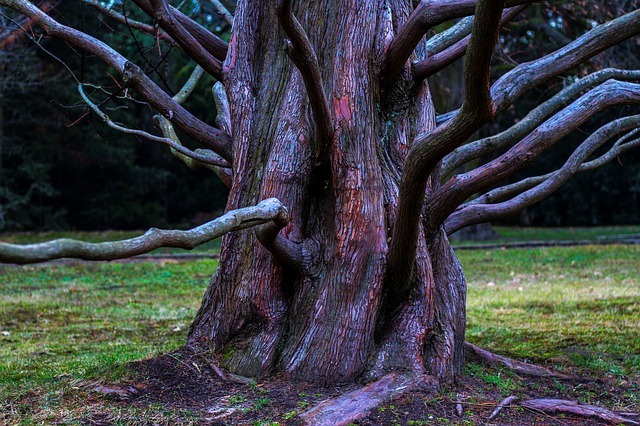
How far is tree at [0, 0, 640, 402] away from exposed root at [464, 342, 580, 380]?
0.45m

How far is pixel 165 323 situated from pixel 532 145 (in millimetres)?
4804

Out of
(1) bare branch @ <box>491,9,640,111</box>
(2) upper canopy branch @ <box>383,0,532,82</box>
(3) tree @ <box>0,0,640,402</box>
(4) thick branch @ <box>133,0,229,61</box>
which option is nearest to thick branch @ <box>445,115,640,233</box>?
(3) tree @ <box>0,0,640,402</box>

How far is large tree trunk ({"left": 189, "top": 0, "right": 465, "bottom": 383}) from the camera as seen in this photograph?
12.9ft

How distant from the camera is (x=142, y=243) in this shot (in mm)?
2727

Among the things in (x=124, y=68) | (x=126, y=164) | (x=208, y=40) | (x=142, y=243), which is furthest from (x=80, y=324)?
(x=126, y=164)

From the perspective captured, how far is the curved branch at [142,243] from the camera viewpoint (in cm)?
229

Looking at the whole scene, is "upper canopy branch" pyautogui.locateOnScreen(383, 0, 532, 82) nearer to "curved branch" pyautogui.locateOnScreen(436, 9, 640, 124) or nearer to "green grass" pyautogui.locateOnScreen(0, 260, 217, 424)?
"curved branch" pyautogui.locateOnScreen(436, 9, 640, 124)

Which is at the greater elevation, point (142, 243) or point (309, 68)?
point (309, 68)

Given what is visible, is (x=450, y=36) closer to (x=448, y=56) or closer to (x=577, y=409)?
(x=448, y=56)

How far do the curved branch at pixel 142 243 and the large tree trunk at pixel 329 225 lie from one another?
719mm

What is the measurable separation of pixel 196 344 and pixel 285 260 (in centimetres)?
87

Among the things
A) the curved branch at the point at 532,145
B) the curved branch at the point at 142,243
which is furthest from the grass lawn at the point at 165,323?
the curved branch at the point at 532,145

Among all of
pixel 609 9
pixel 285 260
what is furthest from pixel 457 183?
pixel 609 9

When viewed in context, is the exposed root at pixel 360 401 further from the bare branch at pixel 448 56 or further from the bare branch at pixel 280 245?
the bare branch at pixel 448 56
